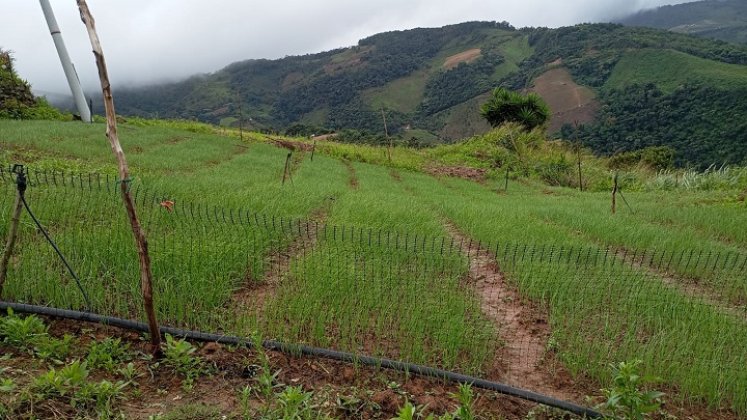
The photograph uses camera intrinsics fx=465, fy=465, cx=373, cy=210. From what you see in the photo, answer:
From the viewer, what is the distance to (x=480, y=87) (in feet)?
237

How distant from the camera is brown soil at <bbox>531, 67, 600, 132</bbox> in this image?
1898 inches

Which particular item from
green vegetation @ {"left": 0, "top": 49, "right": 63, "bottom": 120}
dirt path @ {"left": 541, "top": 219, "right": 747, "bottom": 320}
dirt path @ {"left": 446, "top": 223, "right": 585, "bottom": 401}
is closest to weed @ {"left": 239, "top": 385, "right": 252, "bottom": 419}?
dirt path @ {"left": 446, "top": 223, "right": 585, "bottom": 401}

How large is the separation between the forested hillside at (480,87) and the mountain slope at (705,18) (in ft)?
157

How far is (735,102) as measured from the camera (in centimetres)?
3119

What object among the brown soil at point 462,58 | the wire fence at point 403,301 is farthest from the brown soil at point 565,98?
the wire fence at point 403,301

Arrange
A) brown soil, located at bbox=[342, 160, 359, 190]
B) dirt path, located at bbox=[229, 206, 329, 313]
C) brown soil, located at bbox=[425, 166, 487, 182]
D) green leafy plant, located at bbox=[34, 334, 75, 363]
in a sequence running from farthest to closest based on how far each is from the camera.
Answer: brown soil, located at bbox=[425, 166, 487, 182] → brown soil, located at bbox=[342, 160, 359, 190] → dirt path, located at bbox=[229, 206, 329, 313] → green leafy plant, located at bbox=[34, 334, 75, 363]

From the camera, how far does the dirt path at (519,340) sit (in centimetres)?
311

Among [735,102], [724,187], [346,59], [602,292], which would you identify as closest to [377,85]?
[346,59]

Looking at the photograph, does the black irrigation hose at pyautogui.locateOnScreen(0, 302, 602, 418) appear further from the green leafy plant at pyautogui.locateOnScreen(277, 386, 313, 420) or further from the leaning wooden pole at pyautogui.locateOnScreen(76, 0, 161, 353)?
the green leafy plant at pyautogui.locateOnScreen(277, 386, 313, 420)

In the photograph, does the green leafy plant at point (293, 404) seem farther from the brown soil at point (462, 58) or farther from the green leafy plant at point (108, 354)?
the brown soil at point (462, 58)

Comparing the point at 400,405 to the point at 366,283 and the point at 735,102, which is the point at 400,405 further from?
the point at 735,102

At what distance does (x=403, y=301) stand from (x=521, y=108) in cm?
2412

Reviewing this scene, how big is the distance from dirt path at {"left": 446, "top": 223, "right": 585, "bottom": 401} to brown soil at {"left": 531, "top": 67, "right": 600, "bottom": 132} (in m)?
45.3

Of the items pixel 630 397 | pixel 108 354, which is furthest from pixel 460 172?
pixel 108 354
